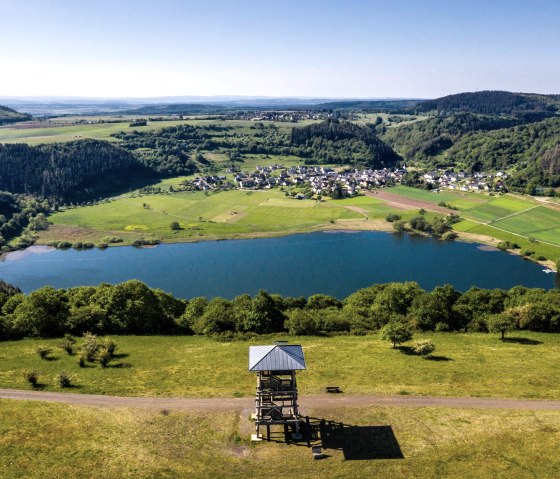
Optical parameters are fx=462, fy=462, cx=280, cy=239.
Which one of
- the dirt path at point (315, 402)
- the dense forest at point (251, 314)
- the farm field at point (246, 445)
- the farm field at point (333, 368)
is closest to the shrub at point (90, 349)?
the farm field at point (333, 368)

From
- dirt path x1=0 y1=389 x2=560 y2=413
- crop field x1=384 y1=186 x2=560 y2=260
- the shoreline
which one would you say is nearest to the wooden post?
dirt path x1=0 y1=389 x2=560 y2=413

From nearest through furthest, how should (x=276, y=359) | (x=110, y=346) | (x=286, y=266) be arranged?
1. (x=276, y=359)
2. (x=110, y=346)
3. (x=286, y=266)

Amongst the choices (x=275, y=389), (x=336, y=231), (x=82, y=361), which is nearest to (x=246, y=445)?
(x=275, y=389)

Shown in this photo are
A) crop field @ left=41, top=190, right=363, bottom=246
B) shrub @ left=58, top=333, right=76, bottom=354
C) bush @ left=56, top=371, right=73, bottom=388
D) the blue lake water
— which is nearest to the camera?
bush @ left=56, top=371, right=73, bottom=388

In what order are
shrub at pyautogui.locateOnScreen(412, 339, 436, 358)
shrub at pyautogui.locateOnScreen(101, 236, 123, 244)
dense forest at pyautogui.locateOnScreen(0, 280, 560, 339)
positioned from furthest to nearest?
shrub at pyautogui.locateOnScreen(101, 236, 123, 244) → dense forest at pyautogui.locateOnScreen(0, 280, 560, 339) → shrub at pyautogui.locateOnScreen(412, 339, 436, 358)

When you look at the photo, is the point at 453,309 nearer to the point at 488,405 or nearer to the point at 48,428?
the point at 488,405

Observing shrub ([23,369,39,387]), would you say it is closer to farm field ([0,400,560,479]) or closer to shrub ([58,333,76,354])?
farm field ([0,400,560,479])

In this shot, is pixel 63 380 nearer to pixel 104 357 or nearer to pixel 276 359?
pixel 104 357
